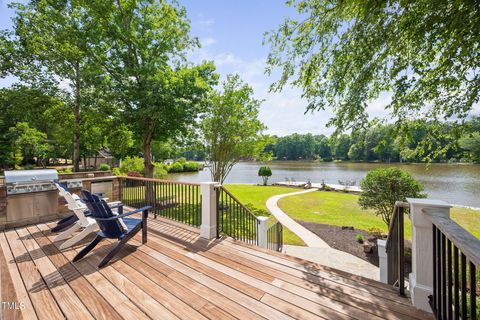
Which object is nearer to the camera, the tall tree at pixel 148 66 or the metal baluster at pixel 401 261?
the metal baluster at pixel 401 261

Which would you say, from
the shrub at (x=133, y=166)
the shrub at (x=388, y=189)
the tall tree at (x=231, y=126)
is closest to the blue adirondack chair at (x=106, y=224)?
the shrub at (x=388, y=189)

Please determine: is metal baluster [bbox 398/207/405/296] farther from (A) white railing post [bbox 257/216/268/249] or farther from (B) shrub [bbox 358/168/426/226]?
(B) shrub [bbox 358/168/426/226]

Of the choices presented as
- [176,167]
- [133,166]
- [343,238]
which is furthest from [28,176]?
[176,167]

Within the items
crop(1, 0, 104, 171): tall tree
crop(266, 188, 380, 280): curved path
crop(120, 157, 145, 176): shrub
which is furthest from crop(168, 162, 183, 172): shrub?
crop(266, 188, 380, 280): curved path

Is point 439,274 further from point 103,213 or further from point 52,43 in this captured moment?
point 52,43

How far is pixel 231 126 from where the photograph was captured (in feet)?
34.0

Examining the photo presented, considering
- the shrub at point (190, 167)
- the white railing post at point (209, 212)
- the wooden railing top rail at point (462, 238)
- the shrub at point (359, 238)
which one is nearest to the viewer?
the wooden railing top rail at point (462, 238)

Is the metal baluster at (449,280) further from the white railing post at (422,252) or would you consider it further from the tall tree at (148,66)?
the tall tree at (148,66)

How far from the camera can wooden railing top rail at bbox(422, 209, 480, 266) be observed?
122 cm

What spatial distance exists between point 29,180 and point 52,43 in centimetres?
733

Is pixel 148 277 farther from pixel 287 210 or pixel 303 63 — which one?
pixel 287 210

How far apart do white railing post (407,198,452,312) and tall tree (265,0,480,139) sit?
1919mm

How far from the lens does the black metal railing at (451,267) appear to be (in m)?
1.29

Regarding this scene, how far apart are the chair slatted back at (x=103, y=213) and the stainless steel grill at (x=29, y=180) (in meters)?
2.81
